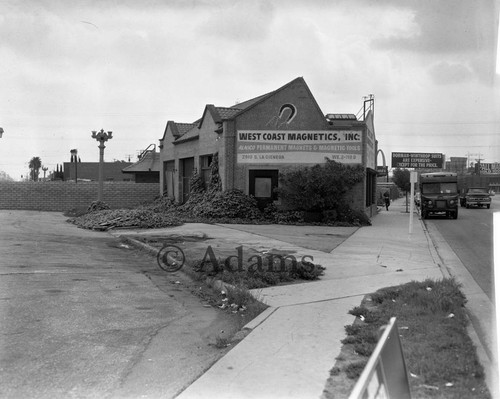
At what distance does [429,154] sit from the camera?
49.5m

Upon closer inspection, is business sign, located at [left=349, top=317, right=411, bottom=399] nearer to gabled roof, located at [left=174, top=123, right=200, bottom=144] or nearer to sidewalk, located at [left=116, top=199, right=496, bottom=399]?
sidewalk, located at [left=116, top=199, right=496, bottom=399]

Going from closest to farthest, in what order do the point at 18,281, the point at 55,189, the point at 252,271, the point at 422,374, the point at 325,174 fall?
the point at 422,374 → the point at 18,281 → the point at 252,271 → the point at 325,174 → the point at 55,189

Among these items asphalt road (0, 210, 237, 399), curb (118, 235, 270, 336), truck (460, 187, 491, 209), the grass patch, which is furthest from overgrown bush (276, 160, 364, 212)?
truck (460, 187, 491, 209)

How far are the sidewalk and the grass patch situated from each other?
0.25 meters

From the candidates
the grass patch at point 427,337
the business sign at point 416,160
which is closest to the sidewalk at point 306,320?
the grass patch at point 427,337

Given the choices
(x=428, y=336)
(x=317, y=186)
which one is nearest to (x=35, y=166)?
(x=317, y=186)

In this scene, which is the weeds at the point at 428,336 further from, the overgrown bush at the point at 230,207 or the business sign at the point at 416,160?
the business sign at the point at 416,160

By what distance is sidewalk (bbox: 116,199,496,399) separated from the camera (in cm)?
464

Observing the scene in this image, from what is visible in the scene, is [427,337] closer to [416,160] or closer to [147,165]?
[147,165]

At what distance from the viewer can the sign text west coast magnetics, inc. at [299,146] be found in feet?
82.6

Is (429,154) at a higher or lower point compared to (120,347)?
higher

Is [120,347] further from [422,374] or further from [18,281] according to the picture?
[18,281]

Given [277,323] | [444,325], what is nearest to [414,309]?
[444,325]

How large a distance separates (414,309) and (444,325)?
702mm
